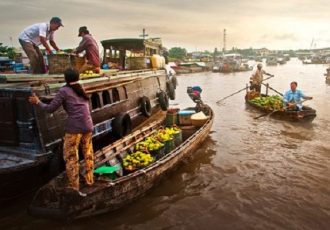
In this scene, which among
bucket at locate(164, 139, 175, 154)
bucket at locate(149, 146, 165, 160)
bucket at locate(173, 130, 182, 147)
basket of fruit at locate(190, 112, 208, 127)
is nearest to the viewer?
bucket at locate(149, 146, 165, 160)

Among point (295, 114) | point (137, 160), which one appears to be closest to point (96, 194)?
point (137, 160)

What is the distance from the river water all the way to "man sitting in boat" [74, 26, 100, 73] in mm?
4037

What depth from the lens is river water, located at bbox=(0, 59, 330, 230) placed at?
575cm

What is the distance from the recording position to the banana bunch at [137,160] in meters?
6.88

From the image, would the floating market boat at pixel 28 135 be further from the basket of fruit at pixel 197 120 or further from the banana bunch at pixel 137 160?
the basket of fruit at pixel 197 120

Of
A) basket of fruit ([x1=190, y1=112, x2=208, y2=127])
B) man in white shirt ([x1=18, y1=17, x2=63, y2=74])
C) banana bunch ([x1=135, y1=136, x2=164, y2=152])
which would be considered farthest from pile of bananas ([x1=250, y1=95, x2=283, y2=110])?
man in white shirt ([x1=18, y1=17, x2=63, y2=74])

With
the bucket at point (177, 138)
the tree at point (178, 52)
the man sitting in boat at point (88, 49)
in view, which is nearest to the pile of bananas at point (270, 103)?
the bucket at point (177, 138)

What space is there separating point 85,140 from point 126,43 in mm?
9063

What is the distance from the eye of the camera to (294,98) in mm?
13648

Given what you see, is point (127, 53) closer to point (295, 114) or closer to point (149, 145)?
point (149, 145)

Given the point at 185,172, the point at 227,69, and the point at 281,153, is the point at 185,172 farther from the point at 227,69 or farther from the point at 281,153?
the point at 227,69

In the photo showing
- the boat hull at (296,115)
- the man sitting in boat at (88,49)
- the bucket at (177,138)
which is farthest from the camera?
the boat hull at (296,115)

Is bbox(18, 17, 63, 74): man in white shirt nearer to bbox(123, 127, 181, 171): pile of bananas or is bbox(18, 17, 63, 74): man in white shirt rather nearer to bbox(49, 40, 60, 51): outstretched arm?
bbox(49, 40, 60, 51): outstretched arm

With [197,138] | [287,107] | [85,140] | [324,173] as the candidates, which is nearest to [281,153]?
[324,173]
